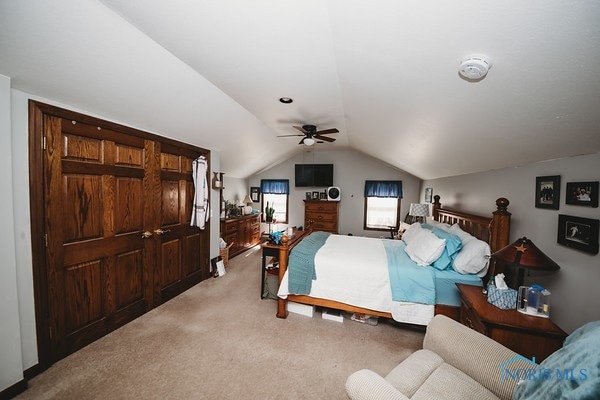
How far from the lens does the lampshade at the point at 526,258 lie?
4.88 feet

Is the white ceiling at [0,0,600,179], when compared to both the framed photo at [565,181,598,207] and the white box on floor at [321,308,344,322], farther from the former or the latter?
the white box on floor at [321,308,344,322]

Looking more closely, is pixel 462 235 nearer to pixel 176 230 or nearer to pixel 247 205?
pixel 176 230

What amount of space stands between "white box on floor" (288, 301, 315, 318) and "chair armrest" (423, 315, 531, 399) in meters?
1.43

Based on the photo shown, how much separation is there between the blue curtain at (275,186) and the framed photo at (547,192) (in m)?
5.17

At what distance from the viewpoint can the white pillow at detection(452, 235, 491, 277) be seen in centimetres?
214

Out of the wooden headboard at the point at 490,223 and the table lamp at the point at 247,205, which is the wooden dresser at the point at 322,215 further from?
the wooden headboard at the point at 490,223

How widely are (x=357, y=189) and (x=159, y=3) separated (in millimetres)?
5403

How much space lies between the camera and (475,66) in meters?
1.12

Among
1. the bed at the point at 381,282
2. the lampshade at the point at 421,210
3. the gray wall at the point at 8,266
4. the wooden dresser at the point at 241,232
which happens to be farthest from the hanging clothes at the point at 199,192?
A: the lampshade at the point at 421,210

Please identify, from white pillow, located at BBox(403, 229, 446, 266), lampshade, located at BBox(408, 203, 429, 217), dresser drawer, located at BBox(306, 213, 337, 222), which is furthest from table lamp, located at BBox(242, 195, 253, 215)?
white pillow, located at BBox(403, 229, 446, 266)

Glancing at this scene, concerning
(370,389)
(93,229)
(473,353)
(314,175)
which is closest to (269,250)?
(93,229)

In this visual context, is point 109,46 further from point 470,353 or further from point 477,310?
point 477,310

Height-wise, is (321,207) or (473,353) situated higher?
(321,207)

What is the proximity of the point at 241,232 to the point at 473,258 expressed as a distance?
14.1ft
